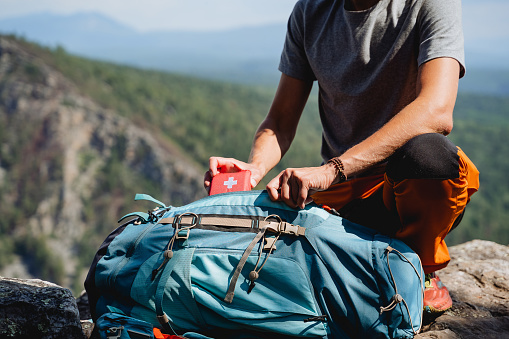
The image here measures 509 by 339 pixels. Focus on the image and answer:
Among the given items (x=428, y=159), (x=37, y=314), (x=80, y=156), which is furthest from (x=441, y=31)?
(x=80, y=156)

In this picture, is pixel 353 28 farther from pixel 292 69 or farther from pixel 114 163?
pixel 114 163

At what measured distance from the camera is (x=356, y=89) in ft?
6.81

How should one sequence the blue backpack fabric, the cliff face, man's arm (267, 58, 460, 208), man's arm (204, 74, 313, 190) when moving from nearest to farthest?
the blue backpack fabric, man's arm (267, 58, 460, 208), man's arm (204, 74, 313, 190), the cliff face

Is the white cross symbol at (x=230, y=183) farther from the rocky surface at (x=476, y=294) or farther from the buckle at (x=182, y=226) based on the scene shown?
the rocky surface at (x=476, y=294)

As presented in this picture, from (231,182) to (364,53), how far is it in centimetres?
83

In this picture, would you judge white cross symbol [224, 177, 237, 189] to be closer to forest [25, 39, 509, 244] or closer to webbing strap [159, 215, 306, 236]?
webbing strap [159, 215, 306, 236]

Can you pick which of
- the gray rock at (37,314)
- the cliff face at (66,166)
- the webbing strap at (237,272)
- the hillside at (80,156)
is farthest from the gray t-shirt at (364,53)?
the cliff face at (66,166)

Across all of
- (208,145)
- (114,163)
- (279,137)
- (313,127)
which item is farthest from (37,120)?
(279,137)

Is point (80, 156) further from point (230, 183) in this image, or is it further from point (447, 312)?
point (447, 312)

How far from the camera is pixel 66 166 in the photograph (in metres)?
44.4

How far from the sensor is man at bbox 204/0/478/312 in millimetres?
1553

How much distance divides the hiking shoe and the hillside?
129 ft

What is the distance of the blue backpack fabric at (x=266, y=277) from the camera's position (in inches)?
57.9

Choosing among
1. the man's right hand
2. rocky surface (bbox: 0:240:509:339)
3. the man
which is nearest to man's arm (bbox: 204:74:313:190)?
the man
